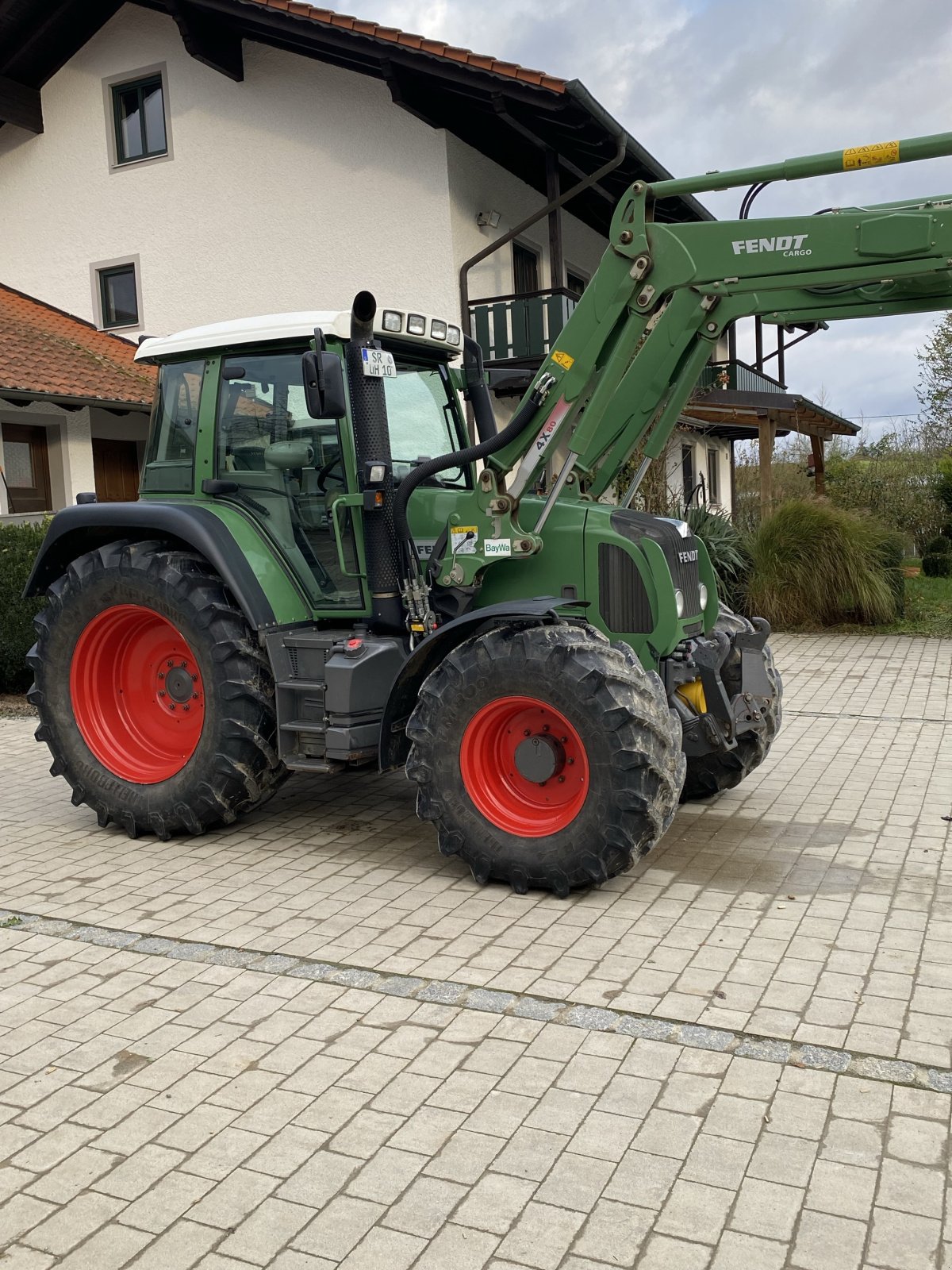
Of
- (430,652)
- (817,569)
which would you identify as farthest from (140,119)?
(430,652)

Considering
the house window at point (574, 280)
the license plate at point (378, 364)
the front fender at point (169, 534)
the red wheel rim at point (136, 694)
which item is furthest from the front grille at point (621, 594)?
the house window at point (574, 280)

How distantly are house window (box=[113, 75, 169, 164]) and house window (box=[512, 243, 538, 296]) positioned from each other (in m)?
5.25

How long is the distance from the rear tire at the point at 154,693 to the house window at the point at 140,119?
12.8m

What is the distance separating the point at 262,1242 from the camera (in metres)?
2.67

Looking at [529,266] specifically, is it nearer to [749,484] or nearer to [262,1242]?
[749,484]

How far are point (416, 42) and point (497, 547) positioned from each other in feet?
32.8

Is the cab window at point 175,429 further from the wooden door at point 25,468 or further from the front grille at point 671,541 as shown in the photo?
the wooden door at point 25,468

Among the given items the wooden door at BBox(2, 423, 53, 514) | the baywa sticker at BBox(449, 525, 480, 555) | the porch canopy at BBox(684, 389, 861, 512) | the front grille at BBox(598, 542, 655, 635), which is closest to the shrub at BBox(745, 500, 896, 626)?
the porch canopy at BBox(684, 389, 861, 512)

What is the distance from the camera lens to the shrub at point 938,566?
19.6 m

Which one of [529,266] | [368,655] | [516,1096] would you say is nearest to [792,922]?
[516,1096]

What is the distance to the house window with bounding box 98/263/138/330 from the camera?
17.3 meters

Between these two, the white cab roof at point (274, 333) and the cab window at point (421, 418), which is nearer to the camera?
the white cab roof at point (274, 333)

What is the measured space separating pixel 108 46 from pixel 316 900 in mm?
16167

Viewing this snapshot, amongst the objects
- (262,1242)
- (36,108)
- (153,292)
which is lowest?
(262,1242)
